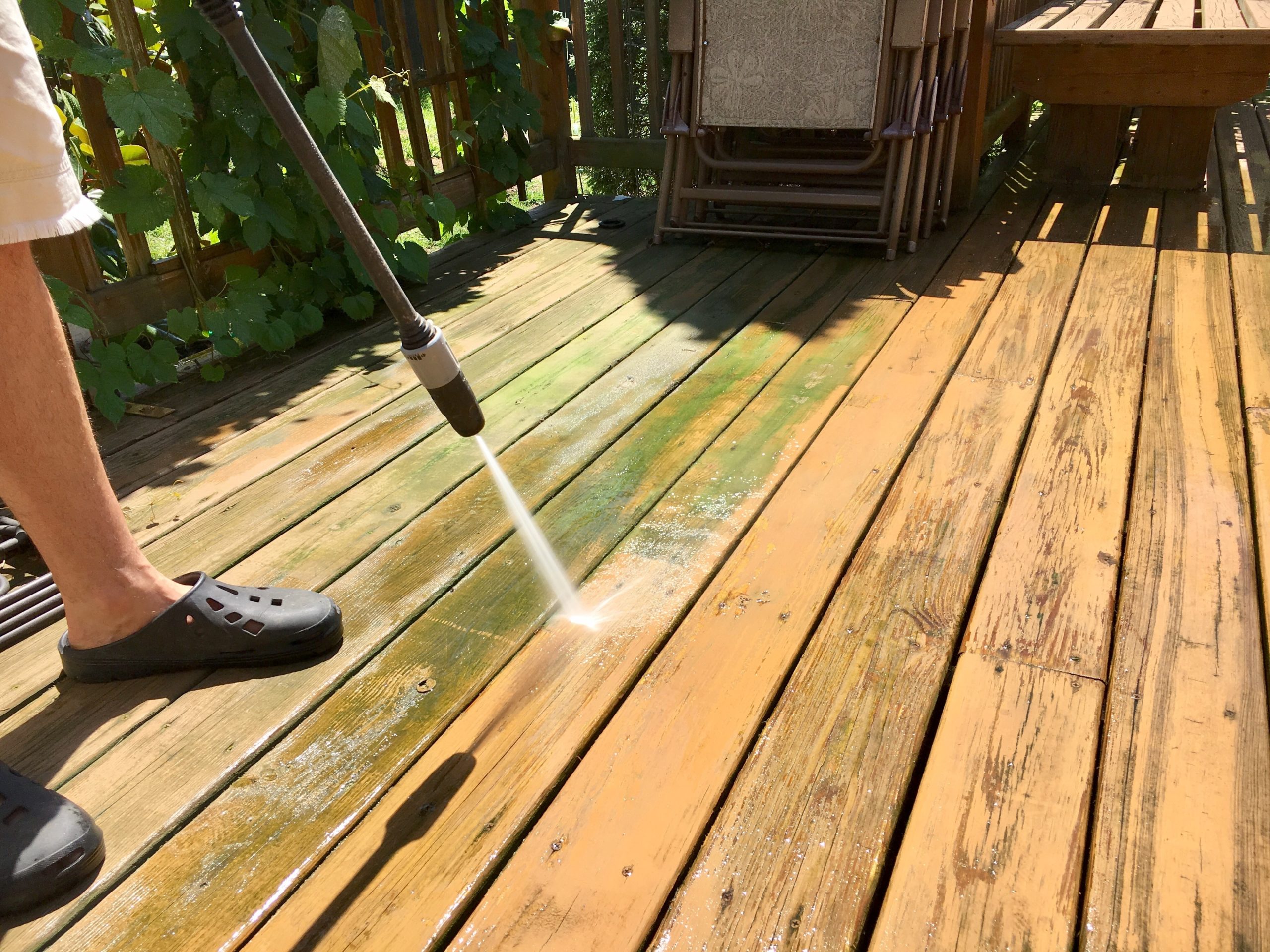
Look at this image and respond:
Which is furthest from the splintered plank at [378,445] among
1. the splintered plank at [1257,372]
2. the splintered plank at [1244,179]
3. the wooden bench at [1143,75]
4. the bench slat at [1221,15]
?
the bench slat at [1221,15]

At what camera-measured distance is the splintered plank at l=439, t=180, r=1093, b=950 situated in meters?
1.01

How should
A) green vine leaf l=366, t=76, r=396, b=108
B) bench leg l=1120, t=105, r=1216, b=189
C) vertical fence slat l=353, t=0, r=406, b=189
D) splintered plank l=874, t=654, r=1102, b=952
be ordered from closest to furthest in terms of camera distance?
splintered plank l=874, t=654, r=1102, b=952, green vine leaf l=366, t=76, r=396, b=108, vertical fence slat l=353, t=0, r=406, b=189, bench leg l=1120, t=105, r=1216, b=189

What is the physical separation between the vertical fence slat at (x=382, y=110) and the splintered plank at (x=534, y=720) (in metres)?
1.59

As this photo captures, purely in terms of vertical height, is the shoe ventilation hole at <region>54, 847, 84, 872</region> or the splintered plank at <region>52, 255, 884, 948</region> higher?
the shoe ventilation hole at <region>54, 847, 84, 872</region>

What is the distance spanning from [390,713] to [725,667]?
0.46 metres

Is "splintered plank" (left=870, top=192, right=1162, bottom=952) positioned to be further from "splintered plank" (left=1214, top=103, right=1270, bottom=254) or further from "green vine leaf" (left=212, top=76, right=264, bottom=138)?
"green vine leaf" (left=212, top=76, right=264, bottom=138)

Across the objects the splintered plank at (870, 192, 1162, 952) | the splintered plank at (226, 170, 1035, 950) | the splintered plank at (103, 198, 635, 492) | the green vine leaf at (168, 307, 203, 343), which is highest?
the green vine leaf at (168, 307, 203, 343)

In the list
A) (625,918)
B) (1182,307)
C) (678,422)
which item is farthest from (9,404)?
(1182,307)

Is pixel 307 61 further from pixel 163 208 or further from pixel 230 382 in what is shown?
pixel 230 382

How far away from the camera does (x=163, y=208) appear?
234cm

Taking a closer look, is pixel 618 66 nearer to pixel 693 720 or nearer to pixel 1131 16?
pixel 1131 16

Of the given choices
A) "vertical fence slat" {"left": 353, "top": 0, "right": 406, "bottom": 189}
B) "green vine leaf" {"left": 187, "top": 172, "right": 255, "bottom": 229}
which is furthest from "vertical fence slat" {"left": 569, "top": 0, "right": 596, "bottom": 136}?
"green vine leaf" {"left": 187, "top": 172, "right": 255, "bottom": 229}

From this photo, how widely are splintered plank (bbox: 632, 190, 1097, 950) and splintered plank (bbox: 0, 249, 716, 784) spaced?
0.80 metres

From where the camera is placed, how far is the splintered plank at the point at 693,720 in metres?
1.01
